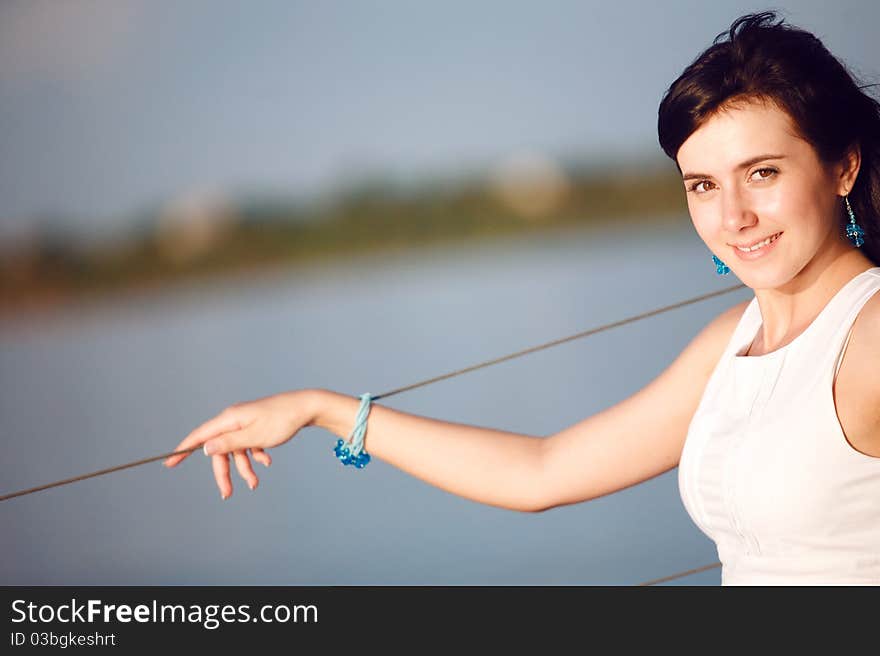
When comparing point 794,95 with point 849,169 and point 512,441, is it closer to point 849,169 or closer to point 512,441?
point 849,169

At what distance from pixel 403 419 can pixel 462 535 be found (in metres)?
2.32

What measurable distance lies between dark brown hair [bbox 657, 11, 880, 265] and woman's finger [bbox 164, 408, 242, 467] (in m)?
0.66

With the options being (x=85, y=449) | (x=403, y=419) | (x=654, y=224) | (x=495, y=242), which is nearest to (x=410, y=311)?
(x=495, y=242)

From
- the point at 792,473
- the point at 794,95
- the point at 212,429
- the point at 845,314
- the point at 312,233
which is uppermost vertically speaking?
the point at 312,233

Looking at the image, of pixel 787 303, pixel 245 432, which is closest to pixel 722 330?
pixel 787 303

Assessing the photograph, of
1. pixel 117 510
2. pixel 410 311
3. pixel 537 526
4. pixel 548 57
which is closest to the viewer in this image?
pixel 537 526

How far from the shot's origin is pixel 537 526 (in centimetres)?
379

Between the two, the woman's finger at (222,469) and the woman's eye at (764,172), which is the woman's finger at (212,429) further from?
the woman's eye at (764,172)

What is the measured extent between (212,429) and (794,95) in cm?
83

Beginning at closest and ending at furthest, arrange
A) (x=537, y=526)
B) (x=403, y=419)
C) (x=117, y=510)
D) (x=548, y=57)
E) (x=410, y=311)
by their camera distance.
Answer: (x=403, y=419) < (x=537, y=526) < (x=117, y=510) < (x=548, y=57) < (x=410, y=311)

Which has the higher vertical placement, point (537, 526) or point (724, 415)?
point (537, 526)

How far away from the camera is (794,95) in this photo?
1274 mm

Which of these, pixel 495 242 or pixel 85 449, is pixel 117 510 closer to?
pixel 85 449

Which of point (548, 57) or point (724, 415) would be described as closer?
point (724, 415)
